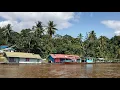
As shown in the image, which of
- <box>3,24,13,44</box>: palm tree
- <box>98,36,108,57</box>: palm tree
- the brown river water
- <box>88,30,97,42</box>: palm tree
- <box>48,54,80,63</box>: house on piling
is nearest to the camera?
the brown river water

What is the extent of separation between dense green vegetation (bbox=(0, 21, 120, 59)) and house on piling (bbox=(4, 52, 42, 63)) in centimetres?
123

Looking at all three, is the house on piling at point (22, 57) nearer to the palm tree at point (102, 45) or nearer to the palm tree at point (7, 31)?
the palm tree at point (7, 31)

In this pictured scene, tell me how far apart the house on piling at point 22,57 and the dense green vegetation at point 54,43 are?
4.04ft

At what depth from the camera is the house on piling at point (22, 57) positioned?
21.6m

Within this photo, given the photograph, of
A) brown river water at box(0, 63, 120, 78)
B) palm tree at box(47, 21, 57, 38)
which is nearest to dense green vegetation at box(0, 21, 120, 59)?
palm tree at box(47, 21, 57, 38)

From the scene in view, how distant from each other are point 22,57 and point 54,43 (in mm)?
6324

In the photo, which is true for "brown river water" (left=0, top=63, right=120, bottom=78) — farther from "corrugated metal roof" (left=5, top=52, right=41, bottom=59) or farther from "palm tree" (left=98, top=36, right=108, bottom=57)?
"palm tree" (left=98, top=36, right=108, bottom=57)

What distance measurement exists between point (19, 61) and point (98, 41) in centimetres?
1449

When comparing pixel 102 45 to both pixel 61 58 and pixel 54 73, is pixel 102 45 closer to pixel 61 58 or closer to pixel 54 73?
pixel 61 58

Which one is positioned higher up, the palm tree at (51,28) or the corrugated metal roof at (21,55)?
the palm tree at (51,28)

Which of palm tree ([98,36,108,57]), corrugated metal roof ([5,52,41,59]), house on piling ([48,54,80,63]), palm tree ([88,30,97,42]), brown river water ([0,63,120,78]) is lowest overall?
brown river water ([0,63,120,78])

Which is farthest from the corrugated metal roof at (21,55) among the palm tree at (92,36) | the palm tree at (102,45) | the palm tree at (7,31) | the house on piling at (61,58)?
the palm tree at (102,45)

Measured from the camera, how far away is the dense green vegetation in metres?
23.9

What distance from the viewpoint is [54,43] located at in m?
27.1
